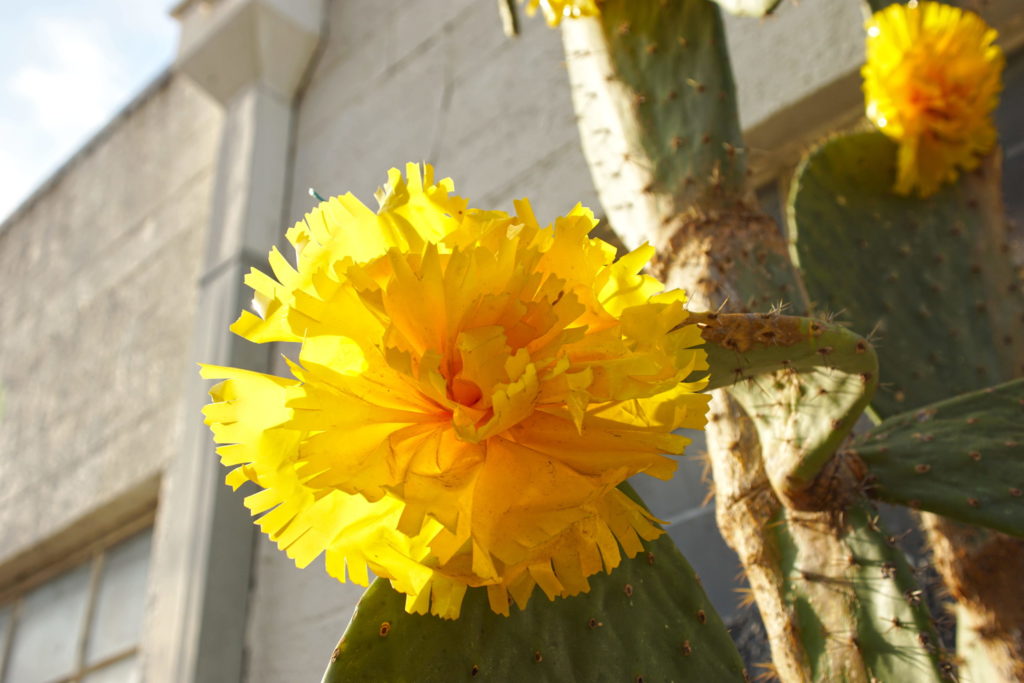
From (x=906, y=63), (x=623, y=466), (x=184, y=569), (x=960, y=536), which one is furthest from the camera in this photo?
(x=184, y=569)

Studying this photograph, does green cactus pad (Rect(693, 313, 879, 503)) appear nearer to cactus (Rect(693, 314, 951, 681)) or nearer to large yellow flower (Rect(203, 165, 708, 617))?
cactus (Rect(693, 314, 951, 681))

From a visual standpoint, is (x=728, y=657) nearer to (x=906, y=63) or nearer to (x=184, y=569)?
(x=906, y=63)

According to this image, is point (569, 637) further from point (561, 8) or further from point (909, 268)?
point (909, 268)

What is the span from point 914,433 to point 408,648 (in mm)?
444

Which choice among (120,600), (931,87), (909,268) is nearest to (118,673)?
(120,600)

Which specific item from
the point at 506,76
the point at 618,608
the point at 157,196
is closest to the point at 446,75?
the point at 506,76

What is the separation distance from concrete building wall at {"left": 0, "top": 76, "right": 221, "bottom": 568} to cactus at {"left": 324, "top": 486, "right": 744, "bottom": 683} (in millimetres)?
2013

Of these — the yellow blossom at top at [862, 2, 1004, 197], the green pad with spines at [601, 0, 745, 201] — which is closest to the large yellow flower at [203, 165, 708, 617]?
the green pad with spines at [601, 0, 745, 201]

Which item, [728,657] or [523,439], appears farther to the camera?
[728,657]

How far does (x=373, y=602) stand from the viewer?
0.57 metres

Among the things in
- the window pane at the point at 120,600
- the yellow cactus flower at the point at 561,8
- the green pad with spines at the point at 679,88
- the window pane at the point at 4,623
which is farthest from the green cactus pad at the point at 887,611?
the window pane at the point at 4,623

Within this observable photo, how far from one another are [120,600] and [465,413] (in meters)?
2.35

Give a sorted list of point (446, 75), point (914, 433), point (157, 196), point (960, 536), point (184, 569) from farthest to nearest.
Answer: point (157, 196)
point (446, 75)
point (184, 569)
point (960, 536)
point (914, 433)

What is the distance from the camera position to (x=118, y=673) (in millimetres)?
2414
